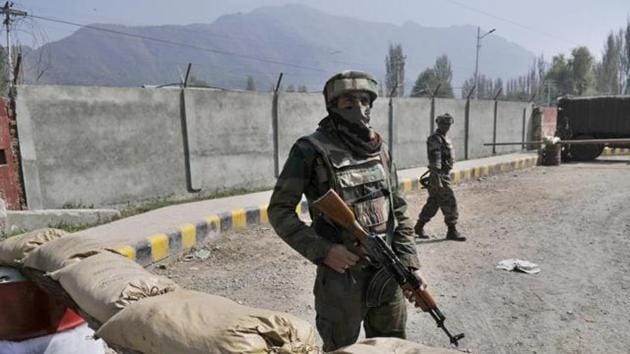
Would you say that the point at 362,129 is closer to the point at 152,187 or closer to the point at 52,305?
the point at 52,305

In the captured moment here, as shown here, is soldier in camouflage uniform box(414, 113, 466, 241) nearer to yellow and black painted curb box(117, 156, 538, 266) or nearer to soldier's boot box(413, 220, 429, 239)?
soldier's boot box(413, 220, 429, 239)

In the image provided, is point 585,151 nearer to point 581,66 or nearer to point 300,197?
point 300,197

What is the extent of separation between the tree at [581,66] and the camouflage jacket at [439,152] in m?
54.6

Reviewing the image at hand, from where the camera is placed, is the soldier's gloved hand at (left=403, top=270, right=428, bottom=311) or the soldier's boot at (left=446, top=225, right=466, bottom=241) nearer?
the soldier's gloved hand at (left=403, top=270, right=428, bottom=311)

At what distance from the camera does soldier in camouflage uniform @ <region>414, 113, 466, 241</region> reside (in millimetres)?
5078

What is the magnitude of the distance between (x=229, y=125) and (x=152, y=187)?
160 centimetres

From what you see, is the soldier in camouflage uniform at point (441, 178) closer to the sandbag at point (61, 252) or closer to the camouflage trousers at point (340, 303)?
the camouflage trousers at point (340, 303)

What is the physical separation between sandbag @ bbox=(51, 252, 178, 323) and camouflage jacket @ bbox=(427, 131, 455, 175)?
12.7 feet

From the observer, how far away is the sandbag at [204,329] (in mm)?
1165

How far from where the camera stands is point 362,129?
1.89 m

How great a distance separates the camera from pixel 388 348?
1.15 m

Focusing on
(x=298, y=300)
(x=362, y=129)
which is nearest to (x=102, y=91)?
(x=298, y=300)

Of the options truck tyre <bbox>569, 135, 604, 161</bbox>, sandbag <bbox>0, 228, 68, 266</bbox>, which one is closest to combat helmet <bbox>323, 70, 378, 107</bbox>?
sandbag <bbox>0, 228, 68, 266</bbox>

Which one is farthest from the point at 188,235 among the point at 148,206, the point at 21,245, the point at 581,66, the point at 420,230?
the point at 581,66
